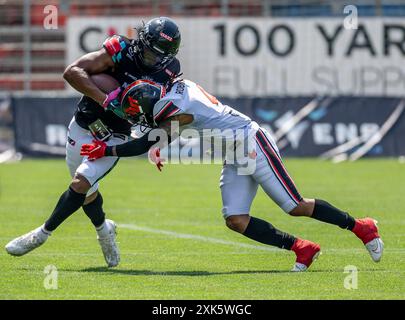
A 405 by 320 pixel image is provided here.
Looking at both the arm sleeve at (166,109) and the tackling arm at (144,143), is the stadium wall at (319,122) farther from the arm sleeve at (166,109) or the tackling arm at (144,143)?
the arm sleeve at (166,109)

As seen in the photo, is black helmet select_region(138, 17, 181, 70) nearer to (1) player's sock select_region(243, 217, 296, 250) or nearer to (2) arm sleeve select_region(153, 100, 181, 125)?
(2) arm sleeve select_region(153, 100, 181, 125)

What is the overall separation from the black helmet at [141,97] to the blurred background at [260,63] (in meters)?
12.8

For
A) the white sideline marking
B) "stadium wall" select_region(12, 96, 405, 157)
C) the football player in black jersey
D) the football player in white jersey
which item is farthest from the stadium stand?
the football player in white jersey

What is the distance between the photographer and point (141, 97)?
24.4 ft

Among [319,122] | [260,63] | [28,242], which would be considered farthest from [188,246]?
[260,63]

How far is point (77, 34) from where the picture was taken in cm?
2317

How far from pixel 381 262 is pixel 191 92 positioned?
214 cm

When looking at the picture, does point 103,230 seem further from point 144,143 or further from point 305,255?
point 305,255

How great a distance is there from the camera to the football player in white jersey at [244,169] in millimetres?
7613

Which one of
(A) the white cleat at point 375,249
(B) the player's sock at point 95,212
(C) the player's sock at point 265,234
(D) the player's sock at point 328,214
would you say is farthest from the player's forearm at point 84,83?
(A) the white cleat at point 375,249

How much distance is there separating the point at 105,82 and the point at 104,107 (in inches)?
10.1

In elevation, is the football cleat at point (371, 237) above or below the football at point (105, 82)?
below
